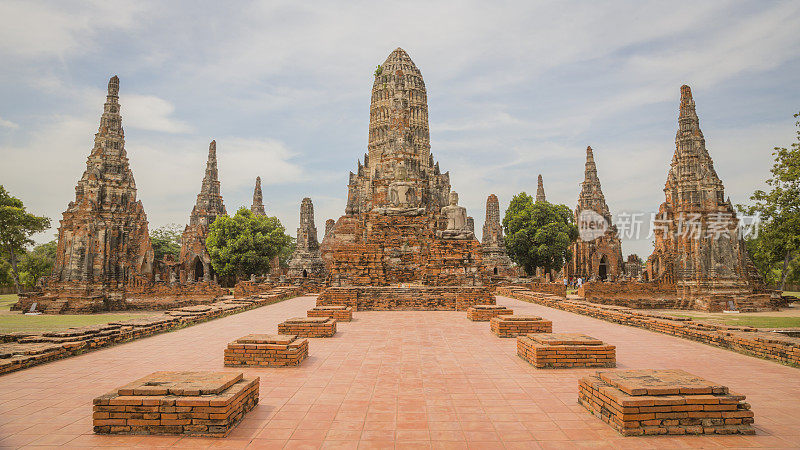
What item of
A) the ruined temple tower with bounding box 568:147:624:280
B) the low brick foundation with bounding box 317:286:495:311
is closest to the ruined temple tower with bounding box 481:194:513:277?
the ruined temple tower with bounding box 568:147:624:280

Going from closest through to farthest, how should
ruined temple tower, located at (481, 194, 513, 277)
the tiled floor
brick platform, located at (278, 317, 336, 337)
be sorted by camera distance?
the tiled floor < brick platform, located at (278, 317, 336, 337) < ruined temple tower, located at (481, 194, 513, 277)

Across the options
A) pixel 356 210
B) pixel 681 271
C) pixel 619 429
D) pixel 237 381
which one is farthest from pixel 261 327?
pixel 356 210

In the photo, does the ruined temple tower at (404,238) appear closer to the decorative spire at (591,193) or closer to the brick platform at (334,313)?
the brick platform at (334,313)

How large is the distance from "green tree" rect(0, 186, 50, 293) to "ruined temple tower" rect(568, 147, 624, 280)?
1675 inches

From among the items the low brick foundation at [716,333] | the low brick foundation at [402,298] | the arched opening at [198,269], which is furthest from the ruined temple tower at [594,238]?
the arched opening at [198,269]

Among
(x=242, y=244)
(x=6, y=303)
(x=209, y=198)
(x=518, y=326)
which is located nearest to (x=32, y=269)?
(x=209, y=198)

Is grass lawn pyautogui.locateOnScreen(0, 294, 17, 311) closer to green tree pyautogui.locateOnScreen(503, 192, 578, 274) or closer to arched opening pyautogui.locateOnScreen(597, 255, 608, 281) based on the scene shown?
green tree pyautogui.locateOnScreen(503, 192, 578, 274)

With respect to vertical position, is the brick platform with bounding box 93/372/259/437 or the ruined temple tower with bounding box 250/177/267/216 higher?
the ruined temple tower with bounding box 250/177/267/216

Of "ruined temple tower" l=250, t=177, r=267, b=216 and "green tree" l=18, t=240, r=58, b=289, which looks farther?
"ruined temple tower" l=250, t=177, r=267, b=216

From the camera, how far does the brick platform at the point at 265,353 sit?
629 cm

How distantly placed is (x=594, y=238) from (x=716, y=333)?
37.4 metres

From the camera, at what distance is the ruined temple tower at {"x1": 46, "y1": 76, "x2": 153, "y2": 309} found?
1991cm

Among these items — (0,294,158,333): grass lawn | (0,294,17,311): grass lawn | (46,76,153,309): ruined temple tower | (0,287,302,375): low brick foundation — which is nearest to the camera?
(0,287,302,375): low brick foundation

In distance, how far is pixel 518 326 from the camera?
28.9ft
